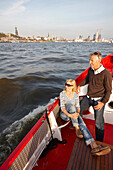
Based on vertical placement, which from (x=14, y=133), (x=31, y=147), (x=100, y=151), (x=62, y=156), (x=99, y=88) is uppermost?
(x=99, y=88)

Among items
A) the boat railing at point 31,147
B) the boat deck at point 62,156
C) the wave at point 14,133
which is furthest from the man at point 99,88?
the wave at point 14,133

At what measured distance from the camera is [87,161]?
1.79 meters

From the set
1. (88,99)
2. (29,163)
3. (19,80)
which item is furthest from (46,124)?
(19,80)

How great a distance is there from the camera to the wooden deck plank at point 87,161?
1.70 m

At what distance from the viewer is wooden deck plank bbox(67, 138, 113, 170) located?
1.70m

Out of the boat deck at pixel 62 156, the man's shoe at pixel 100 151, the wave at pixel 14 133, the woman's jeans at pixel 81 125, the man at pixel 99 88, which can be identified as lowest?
the wave at pixel 14 133

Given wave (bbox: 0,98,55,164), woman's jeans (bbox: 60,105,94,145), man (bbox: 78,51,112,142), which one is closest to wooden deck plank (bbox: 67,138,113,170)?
woman's jeans (bbox: 60,105,94,145)

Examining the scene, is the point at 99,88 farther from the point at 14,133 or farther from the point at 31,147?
the point at 14,133

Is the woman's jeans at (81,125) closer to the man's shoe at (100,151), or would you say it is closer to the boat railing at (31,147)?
the man's shoe at (100,151)

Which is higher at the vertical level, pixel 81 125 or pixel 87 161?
pixel 81 125

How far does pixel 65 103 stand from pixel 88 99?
2.04ft

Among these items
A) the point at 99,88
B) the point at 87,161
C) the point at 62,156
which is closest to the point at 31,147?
the point at 62,156

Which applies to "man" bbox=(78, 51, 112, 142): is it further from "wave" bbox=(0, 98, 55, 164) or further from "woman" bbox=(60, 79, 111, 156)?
"wave" bbox=(0, 98, 55, 164)

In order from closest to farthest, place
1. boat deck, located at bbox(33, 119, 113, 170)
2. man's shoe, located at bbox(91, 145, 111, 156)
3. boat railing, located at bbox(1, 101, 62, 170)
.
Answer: boat railing, located at bbox(1, 101, 62, 170) → man's shoe, located at bbox(91, 145, 111, 156) → boat deck, located at bbox(33, 119, 113, 170)
